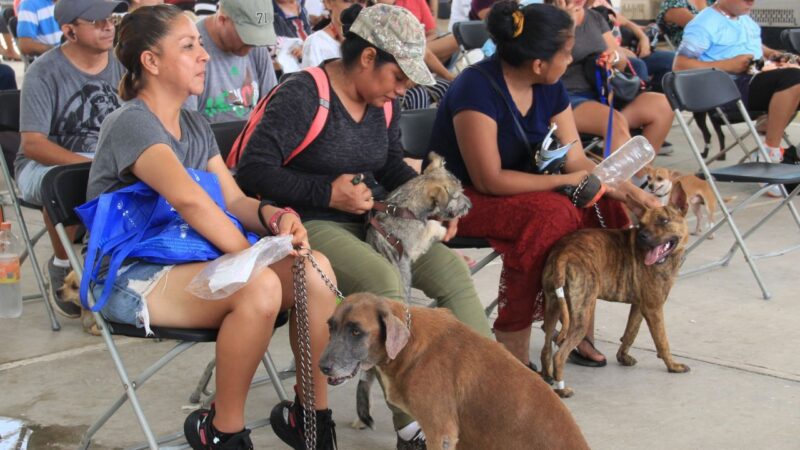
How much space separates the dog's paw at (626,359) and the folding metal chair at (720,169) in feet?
4.27

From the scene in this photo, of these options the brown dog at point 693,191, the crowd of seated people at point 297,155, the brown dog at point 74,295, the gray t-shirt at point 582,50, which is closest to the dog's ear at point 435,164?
the crowd of seated people at point 297,155

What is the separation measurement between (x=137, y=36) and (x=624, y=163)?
7.60ft

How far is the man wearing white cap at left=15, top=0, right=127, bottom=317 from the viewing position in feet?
15.5

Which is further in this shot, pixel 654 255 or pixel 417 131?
pixel 417 131

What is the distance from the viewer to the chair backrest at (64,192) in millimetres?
3215

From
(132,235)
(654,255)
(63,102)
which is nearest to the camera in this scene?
(132,235)

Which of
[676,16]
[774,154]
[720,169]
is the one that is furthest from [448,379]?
[676,16]

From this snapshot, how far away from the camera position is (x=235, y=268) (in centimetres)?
300

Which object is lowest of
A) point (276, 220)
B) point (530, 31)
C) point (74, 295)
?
point (74, 295)

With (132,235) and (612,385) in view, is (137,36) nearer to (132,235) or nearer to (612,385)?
(132,235)

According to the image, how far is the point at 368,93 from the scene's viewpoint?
3670mm

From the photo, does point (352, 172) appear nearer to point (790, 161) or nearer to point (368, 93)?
point (368, 93)

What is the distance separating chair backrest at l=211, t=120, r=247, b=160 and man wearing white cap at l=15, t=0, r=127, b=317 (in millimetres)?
975

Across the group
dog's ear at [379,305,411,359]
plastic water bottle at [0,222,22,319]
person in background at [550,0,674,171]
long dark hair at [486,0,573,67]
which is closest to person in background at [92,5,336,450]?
dog's ear at [379,305,411,359]
